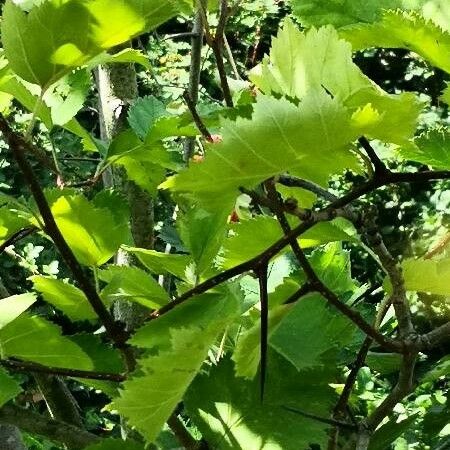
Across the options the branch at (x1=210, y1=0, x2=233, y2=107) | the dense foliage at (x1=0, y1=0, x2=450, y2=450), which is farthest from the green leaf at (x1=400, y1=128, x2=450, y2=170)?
the branch at (x1=210, y1=0, x2=233, y2=107)

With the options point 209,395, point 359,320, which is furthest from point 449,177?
point 209,395

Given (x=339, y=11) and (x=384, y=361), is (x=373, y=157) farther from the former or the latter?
(x=384, y=361)

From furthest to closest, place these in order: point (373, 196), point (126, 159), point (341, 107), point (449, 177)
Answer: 1. point (373, 196)
2. point (126, 159)
3. point (449, 177)
4. point (341, 107)

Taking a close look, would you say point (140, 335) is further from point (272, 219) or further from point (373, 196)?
→ point (373, 196)

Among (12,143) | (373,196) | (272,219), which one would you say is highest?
(12,143)

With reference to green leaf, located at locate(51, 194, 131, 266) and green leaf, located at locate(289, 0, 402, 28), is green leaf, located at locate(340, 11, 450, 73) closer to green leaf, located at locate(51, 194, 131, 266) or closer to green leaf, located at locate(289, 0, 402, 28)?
green leaf, located at locate(289, 0, 402, 28)

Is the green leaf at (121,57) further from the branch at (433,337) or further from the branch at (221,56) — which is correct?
the branch at (433,337)

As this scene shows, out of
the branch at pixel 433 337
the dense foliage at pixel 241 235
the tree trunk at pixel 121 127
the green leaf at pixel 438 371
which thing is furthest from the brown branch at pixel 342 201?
the tree trunk at pixel 121 127
